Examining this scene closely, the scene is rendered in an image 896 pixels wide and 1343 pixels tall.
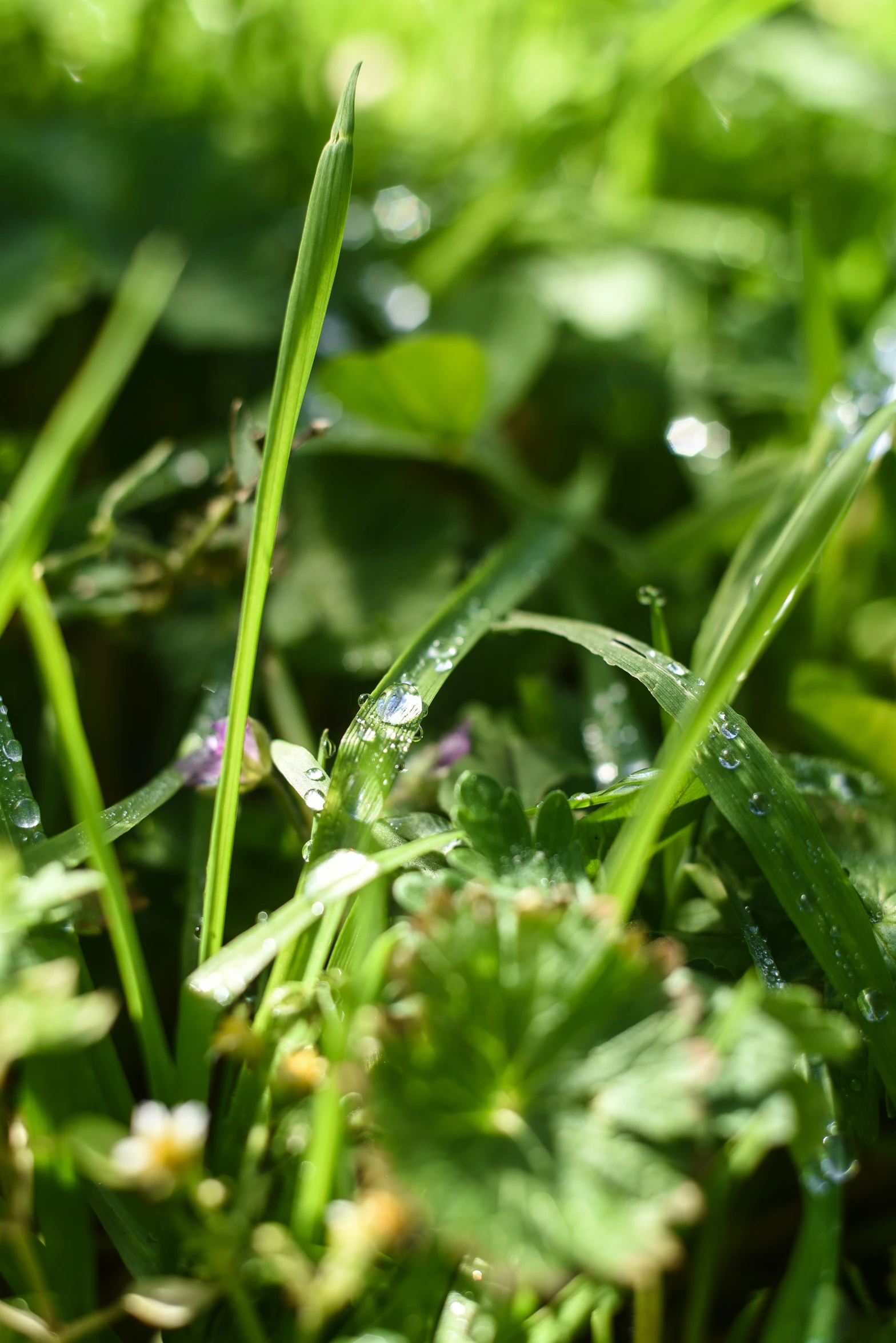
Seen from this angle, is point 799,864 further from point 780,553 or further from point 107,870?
point 107,870

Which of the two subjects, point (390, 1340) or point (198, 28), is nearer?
point (390, 1340)

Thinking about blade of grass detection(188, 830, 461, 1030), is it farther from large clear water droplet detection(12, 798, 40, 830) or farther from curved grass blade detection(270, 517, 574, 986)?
large clear water droplet detection(12, 798, 40, 830)

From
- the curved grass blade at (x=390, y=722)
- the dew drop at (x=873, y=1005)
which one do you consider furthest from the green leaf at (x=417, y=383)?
the dew drop at (x=873, y=1005)

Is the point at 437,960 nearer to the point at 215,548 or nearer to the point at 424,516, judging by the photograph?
the point at 215,548

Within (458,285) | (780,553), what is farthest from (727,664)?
(458,285)

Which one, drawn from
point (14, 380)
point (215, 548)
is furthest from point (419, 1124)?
point (14, 380)

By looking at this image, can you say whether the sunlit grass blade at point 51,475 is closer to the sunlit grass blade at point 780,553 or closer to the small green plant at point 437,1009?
the small green plant at point 437,1009
